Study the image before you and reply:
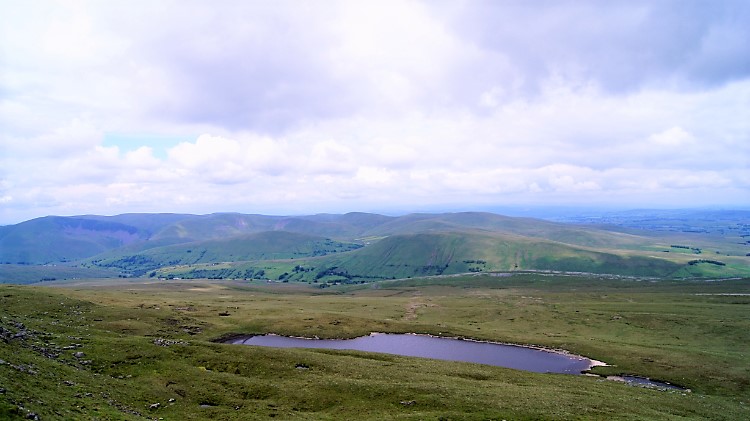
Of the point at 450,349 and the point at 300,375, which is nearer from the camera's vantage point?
the point at 300,375

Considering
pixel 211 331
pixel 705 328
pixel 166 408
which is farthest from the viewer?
pixel 705 328

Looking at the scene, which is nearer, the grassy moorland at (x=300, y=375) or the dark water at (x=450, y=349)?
the grassy moorland at (x=300, y=375)

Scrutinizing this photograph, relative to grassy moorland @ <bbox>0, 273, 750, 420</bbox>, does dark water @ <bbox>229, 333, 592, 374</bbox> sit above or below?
below

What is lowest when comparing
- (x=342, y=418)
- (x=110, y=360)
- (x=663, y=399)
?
(x=663, y=399)

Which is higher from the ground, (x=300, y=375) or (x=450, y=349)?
(x=300, y=375)

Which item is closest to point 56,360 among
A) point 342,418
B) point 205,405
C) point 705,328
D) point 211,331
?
point 205,405

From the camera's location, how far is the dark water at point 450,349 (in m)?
86.0

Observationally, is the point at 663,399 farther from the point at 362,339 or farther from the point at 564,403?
the point at 362,339

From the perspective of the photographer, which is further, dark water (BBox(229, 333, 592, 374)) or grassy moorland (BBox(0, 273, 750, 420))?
dark water (BBox(229, 333, 592, 374))

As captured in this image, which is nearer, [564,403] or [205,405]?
[205,405]

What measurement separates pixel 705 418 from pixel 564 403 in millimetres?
19376

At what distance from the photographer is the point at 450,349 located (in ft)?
322

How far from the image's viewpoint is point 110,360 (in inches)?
2105

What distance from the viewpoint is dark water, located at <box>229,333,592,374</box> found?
85994mm
